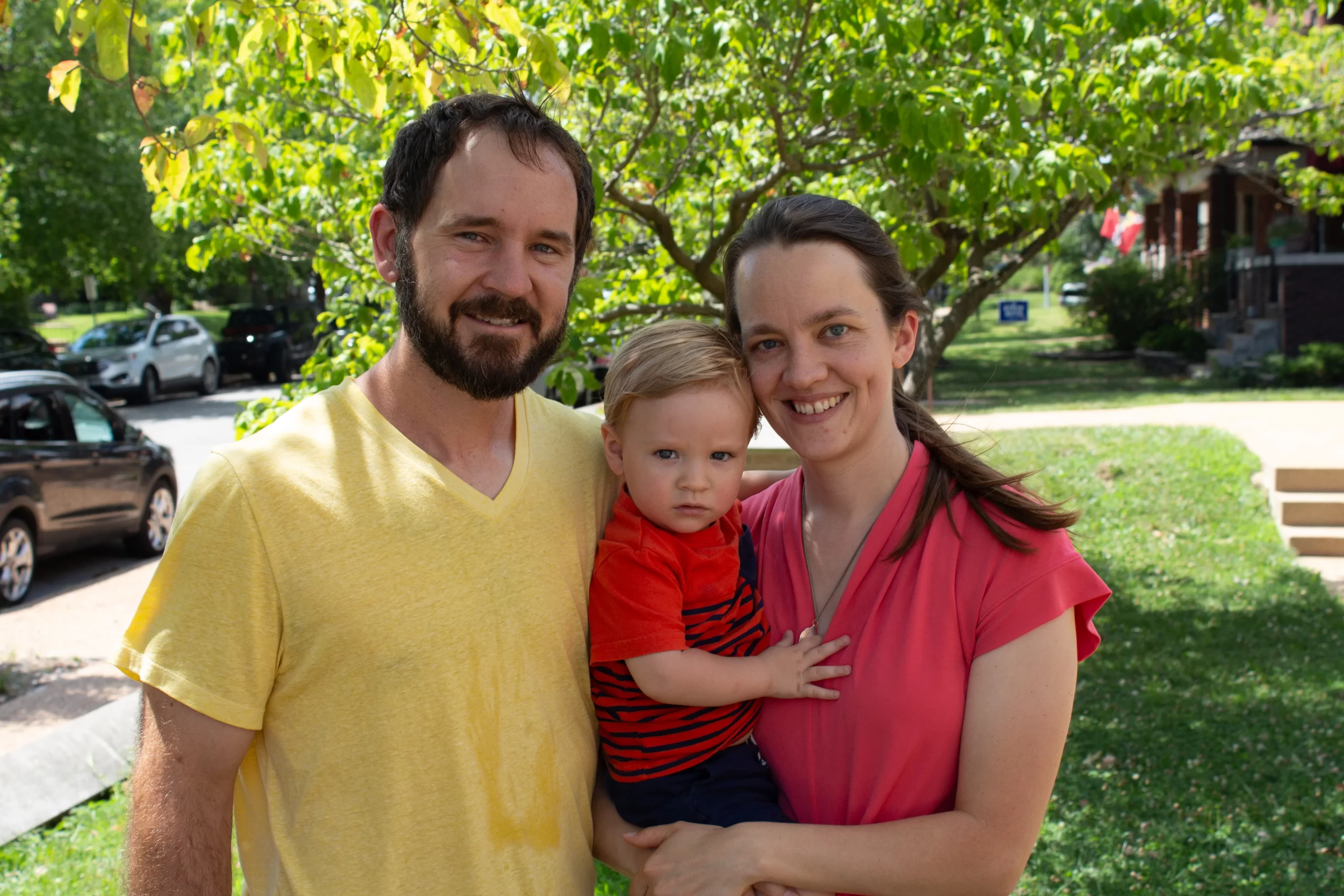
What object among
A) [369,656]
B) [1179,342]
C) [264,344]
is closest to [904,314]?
[369,656]

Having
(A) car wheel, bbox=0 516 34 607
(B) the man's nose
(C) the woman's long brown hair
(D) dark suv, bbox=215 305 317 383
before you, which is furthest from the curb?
(D) dark suv, bbox=215 305 317 383

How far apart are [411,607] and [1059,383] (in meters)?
20.5

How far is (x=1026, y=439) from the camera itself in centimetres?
1297

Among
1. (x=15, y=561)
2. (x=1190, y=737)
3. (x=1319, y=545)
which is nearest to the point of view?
(x=1190, y=737)

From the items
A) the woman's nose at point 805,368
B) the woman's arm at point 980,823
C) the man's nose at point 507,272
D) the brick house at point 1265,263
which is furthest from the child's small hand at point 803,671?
the brick house at point 1265,263

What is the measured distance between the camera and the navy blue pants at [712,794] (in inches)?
86.7

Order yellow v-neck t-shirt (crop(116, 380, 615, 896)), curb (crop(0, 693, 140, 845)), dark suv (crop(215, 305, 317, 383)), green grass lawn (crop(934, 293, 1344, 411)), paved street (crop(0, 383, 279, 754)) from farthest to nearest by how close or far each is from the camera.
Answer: dark suv (crop(215, 305, 317, 383))
green grass lawn (crop(934, 293, 1344, 411))
paved street (crop(0, 383, 279, 754))
curb (crop(0, 693, 140, 845))
yellow v-neck t-shirt (crop(116, 380, 615, 896))

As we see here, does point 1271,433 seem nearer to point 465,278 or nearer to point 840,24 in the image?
point 840,24

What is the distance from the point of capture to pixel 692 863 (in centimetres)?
211

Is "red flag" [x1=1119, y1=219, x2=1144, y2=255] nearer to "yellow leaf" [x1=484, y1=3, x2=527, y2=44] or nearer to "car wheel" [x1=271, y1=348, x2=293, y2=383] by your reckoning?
"car wheel" [x1=271, y1=348, x2=293, y2=383]

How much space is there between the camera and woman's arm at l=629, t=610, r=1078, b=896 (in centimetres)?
196

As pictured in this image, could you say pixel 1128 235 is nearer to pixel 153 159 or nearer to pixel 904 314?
pixel 153 159

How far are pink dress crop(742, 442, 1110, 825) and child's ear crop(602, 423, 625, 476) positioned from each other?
1.69ft

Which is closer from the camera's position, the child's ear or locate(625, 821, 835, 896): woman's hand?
locate(625, 821, 835, 896): woman's hand
